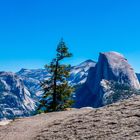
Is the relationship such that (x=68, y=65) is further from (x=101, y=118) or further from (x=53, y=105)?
(x=101, y=118)

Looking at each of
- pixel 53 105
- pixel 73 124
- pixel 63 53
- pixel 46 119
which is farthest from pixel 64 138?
pixel 63 53

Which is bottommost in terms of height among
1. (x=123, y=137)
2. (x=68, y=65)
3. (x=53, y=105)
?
(x=123, y=137)

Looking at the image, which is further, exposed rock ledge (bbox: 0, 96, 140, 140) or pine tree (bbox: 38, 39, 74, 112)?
pine tree (bbox: 38, 39, 74, 112)

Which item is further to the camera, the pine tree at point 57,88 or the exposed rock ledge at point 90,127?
the pine tree at point 57,88

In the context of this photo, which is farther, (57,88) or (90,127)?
(57,88)

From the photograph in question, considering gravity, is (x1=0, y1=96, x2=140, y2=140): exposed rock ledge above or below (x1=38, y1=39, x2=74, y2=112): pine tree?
below

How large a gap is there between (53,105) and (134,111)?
1862 inches

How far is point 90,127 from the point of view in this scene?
23.1 m

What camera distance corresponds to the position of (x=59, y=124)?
87.1 ft

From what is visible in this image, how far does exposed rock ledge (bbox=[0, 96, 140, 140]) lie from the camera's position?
20.9 meters

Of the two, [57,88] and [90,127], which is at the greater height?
[57,88]

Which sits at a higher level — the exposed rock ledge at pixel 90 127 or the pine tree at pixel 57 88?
the pine tree at pixel 57 88

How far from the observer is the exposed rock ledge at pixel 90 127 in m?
20.9

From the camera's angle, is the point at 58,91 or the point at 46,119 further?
the point at 58,91
